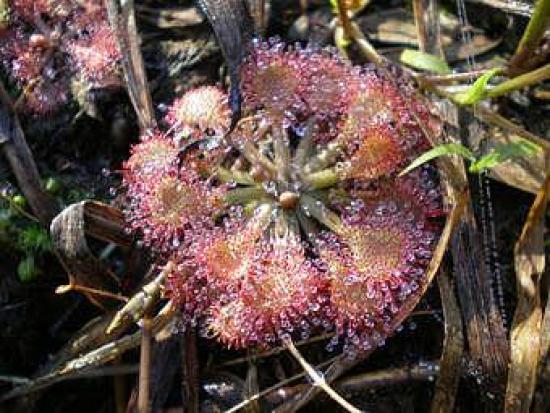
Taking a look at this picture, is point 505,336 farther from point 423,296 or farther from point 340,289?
point 340,289

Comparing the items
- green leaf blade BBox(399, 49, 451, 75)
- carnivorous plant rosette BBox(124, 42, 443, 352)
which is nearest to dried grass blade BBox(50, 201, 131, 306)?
carnivorous plant rosette BBox(124, 42, 443, 352)

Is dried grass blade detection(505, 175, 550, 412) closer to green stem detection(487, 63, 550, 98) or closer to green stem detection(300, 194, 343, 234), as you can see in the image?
green stem detection(487, 63, 550, 98)

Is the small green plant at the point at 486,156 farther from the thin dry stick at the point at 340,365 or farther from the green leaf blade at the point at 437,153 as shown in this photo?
the thin dry stick at the point at 340,365

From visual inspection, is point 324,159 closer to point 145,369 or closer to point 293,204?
point 293,204

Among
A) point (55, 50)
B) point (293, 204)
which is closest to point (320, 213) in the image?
point (293, 204)

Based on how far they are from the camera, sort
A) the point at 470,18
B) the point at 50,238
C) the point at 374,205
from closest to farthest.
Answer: the point at 374,205
the point at 50,238
the point at 470,18

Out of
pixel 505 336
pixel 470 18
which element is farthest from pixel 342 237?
pixel 470 18

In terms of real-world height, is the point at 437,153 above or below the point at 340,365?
above
